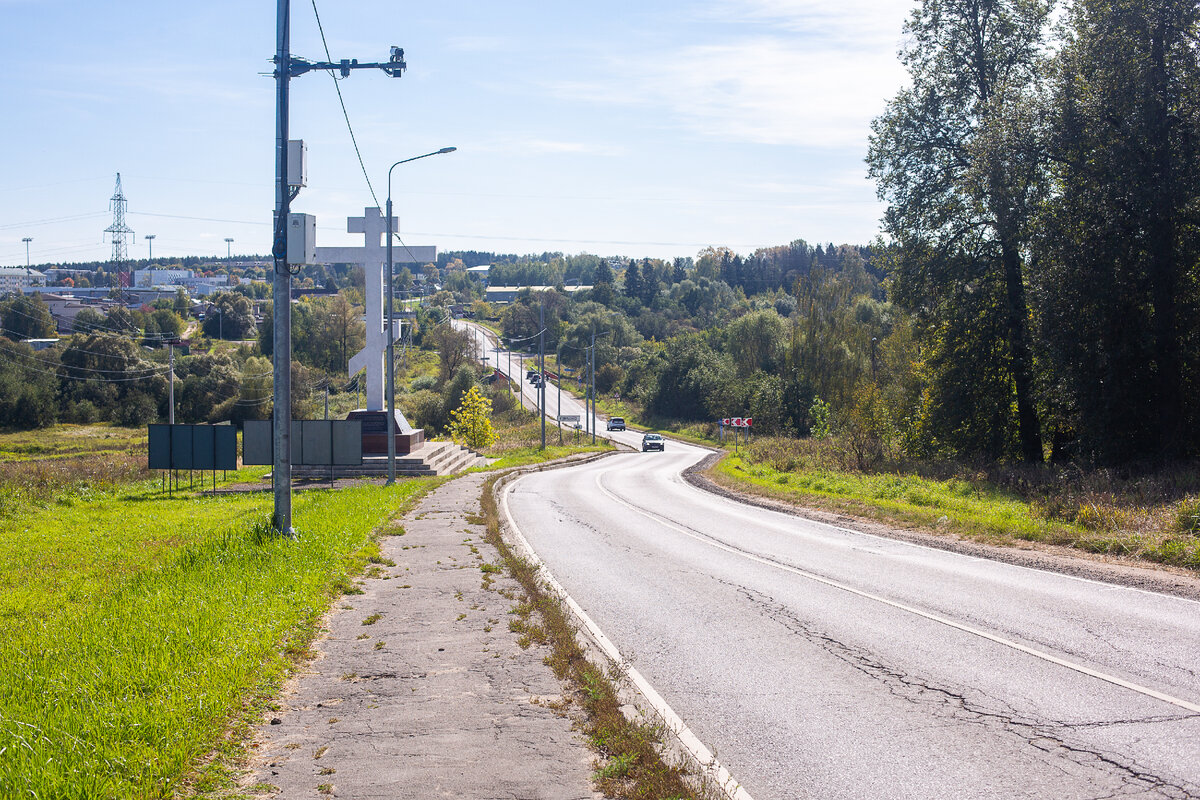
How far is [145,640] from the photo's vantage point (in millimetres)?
7137

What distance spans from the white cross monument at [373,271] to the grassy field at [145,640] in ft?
73.6

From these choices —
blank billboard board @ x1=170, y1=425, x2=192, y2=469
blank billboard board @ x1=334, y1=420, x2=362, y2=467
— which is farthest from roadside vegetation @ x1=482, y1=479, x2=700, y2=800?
blank billboard board @ x1=170, y1=425, x2=192, y2=469

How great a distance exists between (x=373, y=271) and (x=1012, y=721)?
120 feet

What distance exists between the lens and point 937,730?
584 centimetres

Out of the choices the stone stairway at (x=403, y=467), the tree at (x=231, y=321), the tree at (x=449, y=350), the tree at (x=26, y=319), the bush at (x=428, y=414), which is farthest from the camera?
the tree at (x=231, y=321)

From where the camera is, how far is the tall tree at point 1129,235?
68.4ft

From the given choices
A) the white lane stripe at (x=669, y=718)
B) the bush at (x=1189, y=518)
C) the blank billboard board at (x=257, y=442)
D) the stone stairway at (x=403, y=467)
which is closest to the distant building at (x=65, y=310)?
the stone stairway at (x=403, y=467)

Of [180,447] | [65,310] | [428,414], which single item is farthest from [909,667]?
[65,310]

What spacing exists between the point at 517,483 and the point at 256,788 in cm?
2717

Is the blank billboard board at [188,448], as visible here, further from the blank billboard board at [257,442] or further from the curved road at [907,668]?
the curved road at [907,668]

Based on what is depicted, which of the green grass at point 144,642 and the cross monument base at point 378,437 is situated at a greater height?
the green grass at point 144,642

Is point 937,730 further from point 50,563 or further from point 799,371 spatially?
point 799,371

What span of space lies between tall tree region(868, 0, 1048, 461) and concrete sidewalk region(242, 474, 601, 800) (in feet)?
75.5

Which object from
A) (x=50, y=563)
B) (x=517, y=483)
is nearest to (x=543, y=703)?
(x=50, y=563)
